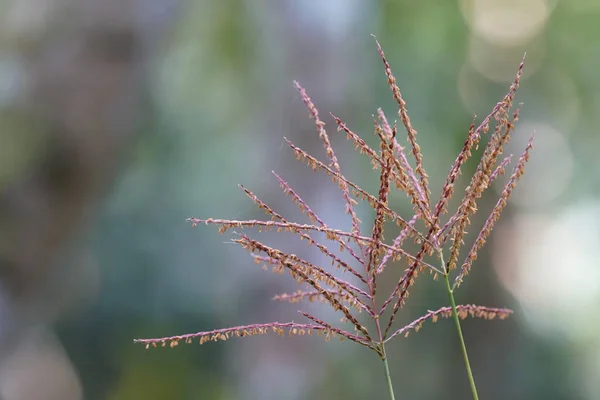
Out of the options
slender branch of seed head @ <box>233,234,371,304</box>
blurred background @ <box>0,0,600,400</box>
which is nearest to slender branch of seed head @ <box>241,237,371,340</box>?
slender branch of seed head @ <box>233,234,371,304</box>

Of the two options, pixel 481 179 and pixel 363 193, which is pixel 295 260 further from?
pixel 481 179

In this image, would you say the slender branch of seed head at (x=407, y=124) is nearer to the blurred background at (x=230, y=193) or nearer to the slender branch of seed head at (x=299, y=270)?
the slender branch of seed head at (x=299, y=270)

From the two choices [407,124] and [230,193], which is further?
[230,193]

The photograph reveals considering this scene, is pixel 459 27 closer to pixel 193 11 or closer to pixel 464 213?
pixel 193 11

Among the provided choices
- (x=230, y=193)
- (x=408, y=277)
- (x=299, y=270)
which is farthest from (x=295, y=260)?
(x=230, y=193)

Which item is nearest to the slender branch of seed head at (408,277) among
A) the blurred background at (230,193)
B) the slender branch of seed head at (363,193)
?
the slender branch of seed head at (363,193)

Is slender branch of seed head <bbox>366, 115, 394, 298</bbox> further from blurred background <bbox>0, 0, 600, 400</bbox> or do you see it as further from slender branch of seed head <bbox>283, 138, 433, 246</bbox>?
blurred background <bbox>0, 0, 600, 400</bbox>

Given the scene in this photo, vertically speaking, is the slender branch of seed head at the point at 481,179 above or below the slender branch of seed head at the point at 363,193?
above

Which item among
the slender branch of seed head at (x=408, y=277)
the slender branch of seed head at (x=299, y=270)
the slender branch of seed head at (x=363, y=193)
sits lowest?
the slender branch of seed head at (x=299, y=270)

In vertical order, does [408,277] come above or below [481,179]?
below
